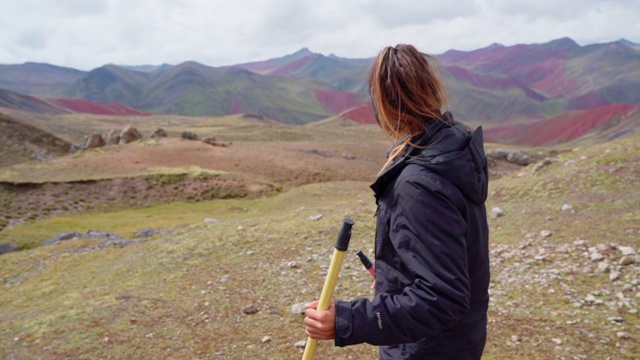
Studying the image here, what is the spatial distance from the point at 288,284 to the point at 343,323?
7708mm

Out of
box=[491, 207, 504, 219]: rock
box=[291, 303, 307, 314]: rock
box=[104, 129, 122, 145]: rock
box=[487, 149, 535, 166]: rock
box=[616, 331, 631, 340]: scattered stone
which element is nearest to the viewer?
box=[616, 331, 631, 340]: scattered stone

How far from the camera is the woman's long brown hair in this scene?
2924 mm

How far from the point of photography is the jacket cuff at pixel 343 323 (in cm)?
279

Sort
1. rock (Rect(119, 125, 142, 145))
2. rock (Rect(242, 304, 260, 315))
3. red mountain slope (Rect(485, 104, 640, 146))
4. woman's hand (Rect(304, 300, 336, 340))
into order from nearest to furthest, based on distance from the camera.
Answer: woman's hand (Rect(304, 300, 336, 340))
rock (Rect(242, 304, 260, 315))
rock (Rect(119, 125, 142, 145))
red mountain slope (Rect(485, 104, 640, 146))

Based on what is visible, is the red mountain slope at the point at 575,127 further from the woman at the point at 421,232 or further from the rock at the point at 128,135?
the woman at the point at 421,232

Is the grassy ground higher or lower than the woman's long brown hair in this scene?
lower

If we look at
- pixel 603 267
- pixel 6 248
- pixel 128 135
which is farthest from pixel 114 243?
pixel 128 135

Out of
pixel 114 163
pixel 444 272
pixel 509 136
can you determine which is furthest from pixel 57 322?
pixel 509 136

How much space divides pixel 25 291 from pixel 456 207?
618 inches

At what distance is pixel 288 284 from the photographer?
10.3 metres

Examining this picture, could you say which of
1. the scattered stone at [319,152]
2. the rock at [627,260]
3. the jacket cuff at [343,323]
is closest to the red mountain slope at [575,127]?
the scattered stone at [319,152]

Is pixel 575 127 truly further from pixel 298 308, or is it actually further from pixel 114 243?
pixel 298 308

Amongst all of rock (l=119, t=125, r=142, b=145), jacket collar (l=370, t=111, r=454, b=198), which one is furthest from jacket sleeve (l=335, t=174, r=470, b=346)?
rock (l=119, t=125, r=142, b=145)

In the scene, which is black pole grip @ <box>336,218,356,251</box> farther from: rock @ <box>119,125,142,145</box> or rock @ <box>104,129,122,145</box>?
rock @ <box>104,129,122,145</box>
